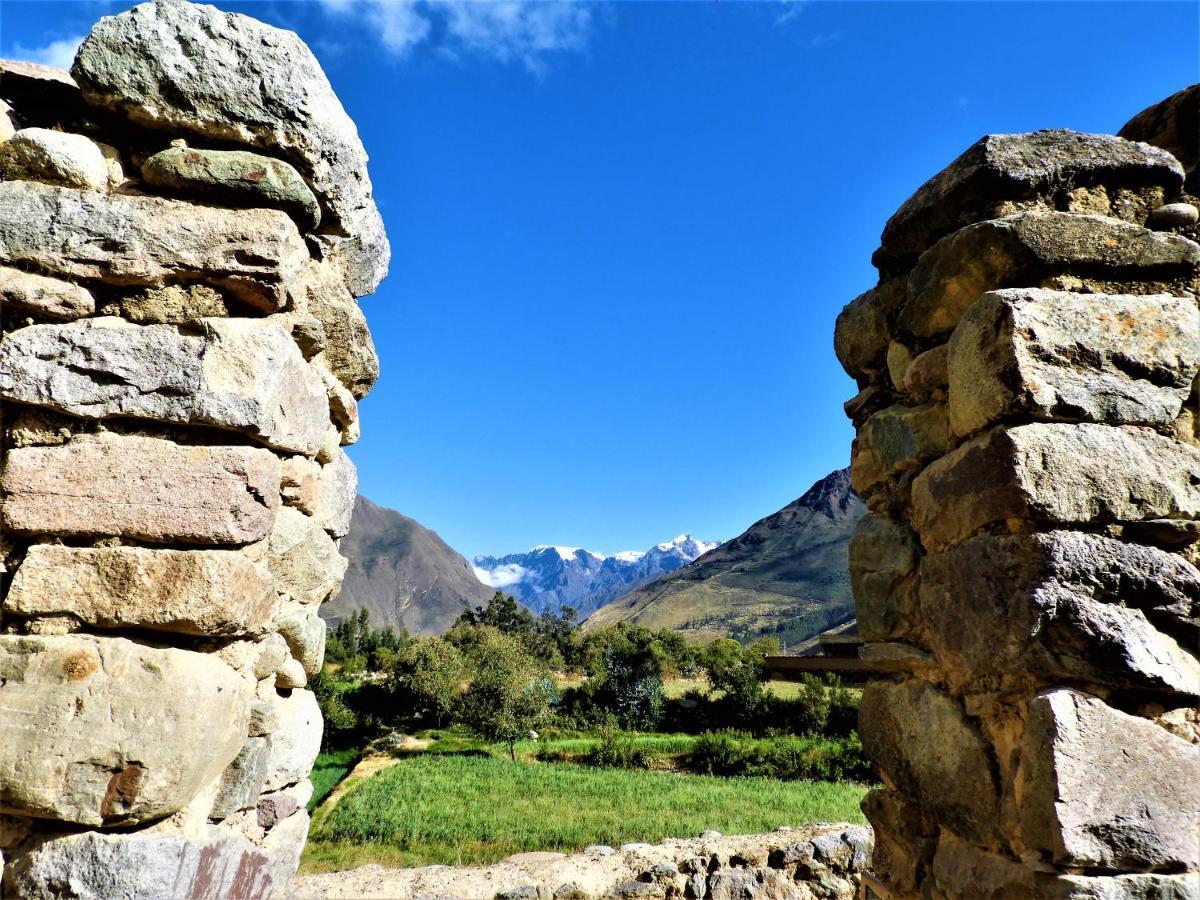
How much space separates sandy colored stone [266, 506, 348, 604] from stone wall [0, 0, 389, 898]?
1 cm

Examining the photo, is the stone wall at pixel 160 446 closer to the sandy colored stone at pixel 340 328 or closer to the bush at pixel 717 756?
the sandy colored stone at pixel 340 328

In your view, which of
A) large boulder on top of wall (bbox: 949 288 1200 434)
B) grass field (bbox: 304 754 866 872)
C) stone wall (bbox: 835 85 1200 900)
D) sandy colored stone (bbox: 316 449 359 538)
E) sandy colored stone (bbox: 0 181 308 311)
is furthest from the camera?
grass field (bbox: 304 754 866 872)

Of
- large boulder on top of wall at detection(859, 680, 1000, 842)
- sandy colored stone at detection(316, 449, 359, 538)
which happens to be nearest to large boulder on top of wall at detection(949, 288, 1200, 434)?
large boulder on top of wall at detection(859, 680, 1000, 842)

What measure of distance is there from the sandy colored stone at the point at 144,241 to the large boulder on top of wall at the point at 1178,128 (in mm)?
3645

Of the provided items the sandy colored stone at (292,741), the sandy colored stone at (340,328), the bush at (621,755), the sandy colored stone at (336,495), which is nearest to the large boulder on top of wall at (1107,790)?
the sandy colored stone at (292,741)

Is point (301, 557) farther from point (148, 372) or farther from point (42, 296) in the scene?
point (42, 296)

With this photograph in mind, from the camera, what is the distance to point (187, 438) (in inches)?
90.3

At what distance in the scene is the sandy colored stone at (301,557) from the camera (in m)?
2.70

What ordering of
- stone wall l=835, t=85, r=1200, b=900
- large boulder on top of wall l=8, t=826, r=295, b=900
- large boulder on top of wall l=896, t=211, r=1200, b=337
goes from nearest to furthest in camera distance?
large boulder on top of wall l=8, t=826, r=295, b=900 < stone wall l=835, t=85, r=1200, b=900 < large boulder on top of wall l=896, t=211, r=1200, b=337

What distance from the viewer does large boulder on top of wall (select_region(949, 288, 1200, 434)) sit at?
2.53m

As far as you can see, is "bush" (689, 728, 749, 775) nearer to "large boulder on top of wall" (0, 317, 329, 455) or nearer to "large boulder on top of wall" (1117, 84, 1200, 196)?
"large boulder on top of wall" (1117, 84, 1200, 196)

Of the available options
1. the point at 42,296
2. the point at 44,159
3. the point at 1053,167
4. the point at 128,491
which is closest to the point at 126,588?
the point at 128,491

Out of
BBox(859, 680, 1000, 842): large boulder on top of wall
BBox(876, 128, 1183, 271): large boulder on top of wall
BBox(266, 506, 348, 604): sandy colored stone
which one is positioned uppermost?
BBox(876, 128, 1183, 271): large boulder on top of wall

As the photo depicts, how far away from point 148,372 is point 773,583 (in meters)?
127
